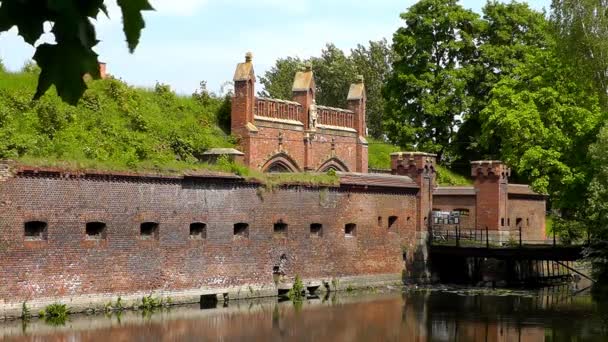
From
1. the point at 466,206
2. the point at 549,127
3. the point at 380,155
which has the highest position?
the point at 549,127

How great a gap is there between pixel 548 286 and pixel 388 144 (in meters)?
12.0

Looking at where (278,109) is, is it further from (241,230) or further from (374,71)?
(374,71)

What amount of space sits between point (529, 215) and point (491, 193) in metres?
3.51

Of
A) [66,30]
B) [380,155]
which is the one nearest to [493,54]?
[380,155]

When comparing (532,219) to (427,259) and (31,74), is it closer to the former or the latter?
(427,259)

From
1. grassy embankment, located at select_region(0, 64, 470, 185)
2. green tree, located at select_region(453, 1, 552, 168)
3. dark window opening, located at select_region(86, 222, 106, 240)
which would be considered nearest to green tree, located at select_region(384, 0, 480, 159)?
green tree, located at select_region(453, 1, 552, 168)

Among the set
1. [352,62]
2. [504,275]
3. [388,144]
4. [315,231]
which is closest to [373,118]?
[352,62]

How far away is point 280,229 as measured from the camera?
78.5ft

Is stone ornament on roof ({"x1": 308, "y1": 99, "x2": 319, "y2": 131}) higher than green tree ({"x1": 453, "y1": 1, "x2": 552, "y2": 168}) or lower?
lower

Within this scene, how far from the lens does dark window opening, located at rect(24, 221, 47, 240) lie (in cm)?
1794

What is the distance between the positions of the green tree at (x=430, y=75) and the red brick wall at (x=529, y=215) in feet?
Result: 15.5

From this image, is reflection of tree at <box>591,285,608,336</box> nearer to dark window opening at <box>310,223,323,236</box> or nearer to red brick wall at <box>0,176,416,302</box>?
red brick wall at <box>0,176,416,302</box>

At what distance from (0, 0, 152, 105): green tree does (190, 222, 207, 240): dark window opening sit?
19583mm

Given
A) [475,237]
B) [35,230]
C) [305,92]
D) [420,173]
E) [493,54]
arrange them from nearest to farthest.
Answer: [35,230]
[420,173]
[305,92]
[475,237]
[493,54]
